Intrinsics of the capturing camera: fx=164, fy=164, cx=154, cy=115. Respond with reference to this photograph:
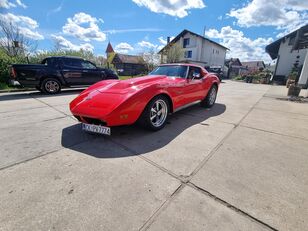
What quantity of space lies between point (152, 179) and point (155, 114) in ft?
5.13

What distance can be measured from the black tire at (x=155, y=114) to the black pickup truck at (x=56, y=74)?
6198 mm

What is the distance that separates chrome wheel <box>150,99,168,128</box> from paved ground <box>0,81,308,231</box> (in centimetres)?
23

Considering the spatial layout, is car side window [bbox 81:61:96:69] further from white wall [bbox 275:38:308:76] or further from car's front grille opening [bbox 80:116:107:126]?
white wall [bbox 275:38:308:76]

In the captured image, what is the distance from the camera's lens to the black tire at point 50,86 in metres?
7.16

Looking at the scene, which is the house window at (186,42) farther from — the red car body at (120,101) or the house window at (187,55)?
the red car body at (120,101)

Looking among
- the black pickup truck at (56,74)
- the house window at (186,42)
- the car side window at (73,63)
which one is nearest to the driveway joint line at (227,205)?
the black pickup truck at (56,74)

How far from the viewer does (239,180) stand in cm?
193

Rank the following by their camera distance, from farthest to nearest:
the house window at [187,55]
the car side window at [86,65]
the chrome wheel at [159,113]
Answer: the house window at [187,55] → the car side window at [86,65] → the chrome wheel at [159,113]

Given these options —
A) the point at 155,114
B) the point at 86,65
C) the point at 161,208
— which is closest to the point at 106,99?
the point at 155,114

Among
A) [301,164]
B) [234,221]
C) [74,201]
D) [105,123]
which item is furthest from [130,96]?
[301,164]

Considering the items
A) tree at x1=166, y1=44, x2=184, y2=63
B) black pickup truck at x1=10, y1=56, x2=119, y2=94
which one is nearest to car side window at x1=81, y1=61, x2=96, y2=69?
black pickup truck at x1=10, y1=56, x2=119, y2=94

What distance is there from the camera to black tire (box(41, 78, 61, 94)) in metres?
7.16

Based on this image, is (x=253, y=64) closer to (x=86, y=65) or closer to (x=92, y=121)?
(x=86, y=65)

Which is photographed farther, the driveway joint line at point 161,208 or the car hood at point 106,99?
the car hood at point 106,99
